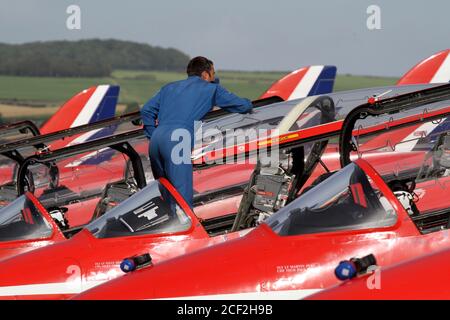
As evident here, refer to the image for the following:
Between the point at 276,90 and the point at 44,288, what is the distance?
37.9 ft

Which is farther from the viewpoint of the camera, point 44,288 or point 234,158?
point 234,158

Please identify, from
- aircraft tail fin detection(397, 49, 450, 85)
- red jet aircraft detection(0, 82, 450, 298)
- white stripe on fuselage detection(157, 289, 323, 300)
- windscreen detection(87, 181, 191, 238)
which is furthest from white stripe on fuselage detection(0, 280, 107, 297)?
aircraft tail fin detection(397, 49, 450, 85)

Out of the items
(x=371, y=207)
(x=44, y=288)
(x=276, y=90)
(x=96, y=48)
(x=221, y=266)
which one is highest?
(x=371, y=207)

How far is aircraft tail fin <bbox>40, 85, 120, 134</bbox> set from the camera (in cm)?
1688

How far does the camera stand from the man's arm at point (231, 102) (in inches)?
273

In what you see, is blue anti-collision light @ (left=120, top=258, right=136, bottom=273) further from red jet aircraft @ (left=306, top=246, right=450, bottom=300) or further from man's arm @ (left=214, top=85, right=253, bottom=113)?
man's arm @ (left=214, top=85, right=253, bottom=113)

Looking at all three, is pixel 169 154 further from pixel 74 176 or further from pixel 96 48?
pixel 96 48

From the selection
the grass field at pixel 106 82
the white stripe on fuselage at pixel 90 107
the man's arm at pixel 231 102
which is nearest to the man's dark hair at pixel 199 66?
the man's arm at pixel 231 102

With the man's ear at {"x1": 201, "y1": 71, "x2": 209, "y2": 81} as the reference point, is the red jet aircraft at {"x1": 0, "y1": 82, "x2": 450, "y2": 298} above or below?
below

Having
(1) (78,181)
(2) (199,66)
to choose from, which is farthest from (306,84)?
(2) (199,66)

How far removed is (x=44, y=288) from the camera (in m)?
6.13

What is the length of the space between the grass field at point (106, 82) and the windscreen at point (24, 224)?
33.5m

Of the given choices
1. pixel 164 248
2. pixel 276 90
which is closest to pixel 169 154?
pixel 164 248

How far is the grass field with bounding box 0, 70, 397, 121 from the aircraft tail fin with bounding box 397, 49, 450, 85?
2703 centimetres
